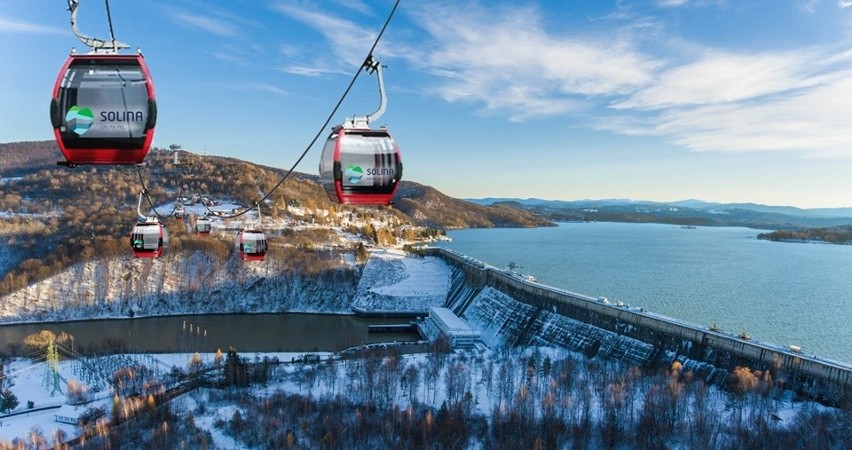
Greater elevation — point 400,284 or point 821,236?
point 821,236

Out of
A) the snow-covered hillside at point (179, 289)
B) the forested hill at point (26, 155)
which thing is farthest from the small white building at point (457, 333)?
the forested hill at point (26, 155)

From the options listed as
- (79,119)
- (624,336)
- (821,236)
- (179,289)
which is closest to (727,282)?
(624,336)

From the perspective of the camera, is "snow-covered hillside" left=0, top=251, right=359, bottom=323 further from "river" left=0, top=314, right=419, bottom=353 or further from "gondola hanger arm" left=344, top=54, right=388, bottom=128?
"gondola hanger arm" left=344, top=54, right=388, bottom=128

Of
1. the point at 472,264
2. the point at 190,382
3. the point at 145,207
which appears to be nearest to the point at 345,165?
the point at 190,382

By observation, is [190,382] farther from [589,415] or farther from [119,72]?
[119,72]

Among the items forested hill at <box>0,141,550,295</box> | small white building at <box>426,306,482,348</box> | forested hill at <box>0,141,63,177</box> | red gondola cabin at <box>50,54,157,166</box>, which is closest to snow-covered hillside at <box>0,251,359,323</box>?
forested hill at <box>0,141,550,295</box>

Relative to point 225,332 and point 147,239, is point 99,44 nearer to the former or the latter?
point 147,239

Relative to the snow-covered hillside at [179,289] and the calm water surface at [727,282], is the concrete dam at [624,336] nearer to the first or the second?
the calm water surface at [727,282]
